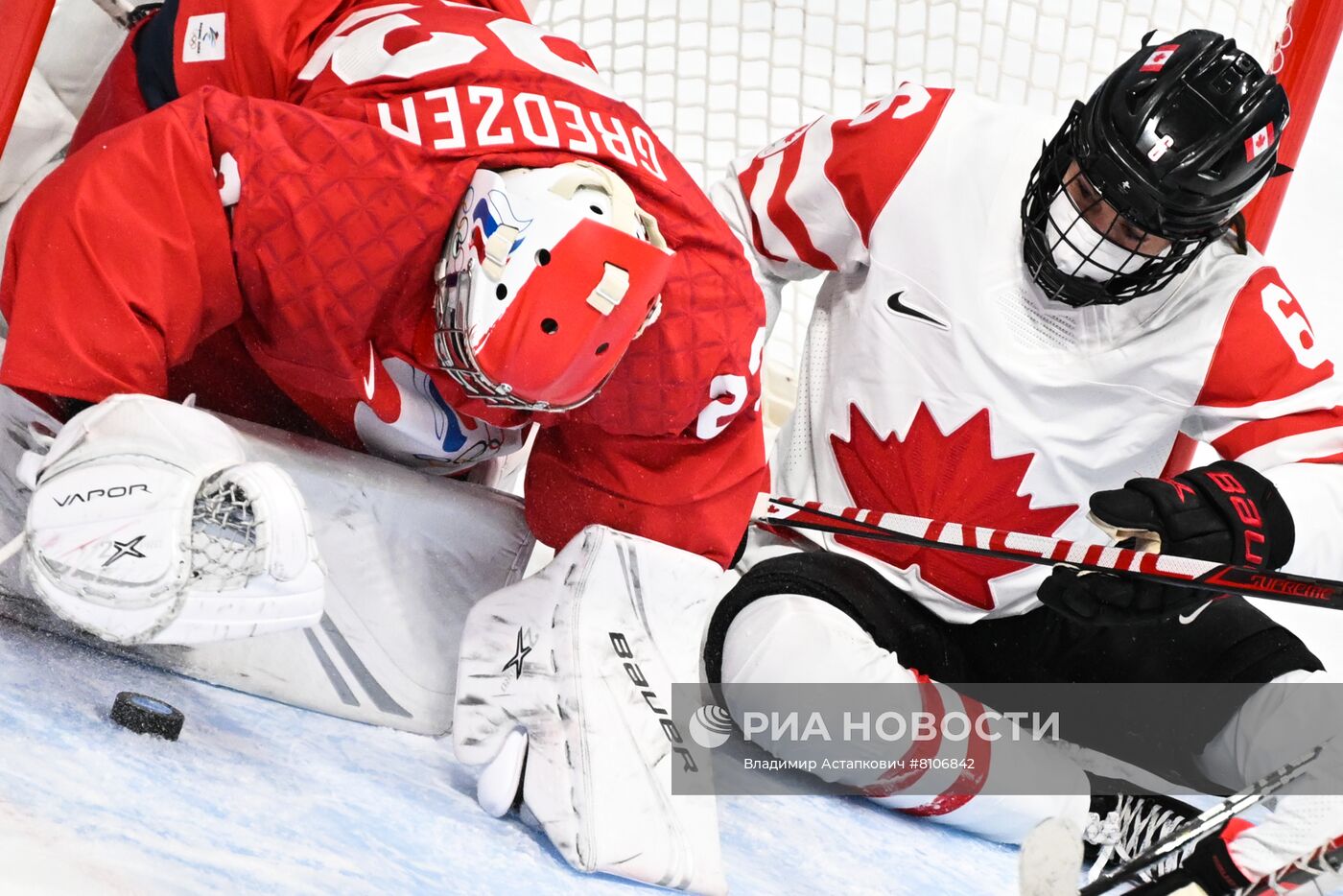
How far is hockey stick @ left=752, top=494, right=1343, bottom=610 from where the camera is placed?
4.92 ft

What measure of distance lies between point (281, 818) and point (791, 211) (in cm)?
100

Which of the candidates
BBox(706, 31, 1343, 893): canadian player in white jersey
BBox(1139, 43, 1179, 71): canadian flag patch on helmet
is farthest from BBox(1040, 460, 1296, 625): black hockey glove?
BBox(1139, 43, 1179, 71): canadian flag patch on helmet

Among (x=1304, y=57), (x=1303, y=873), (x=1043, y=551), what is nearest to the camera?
(x=1303, y=873)

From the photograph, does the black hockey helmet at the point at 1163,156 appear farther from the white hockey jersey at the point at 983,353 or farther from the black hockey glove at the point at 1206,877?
the black hockey glove at the point at 1206,877

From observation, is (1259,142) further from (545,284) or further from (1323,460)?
(545,284)

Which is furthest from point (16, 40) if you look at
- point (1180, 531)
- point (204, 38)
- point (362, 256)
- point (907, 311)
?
point (1180, 531)

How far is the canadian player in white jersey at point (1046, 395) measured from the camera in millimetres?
1580

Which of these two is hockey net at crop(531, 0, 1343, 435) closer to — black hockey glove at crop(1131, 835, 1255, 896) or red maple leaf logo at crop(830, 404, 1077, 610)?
red maple leaf logo at crop(830, 404, 1077, 610)

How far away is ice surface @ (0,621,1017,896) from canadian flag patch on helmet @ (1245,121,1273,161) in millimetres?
815

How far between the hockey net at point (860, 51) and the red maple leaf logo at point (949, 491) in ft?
2.47

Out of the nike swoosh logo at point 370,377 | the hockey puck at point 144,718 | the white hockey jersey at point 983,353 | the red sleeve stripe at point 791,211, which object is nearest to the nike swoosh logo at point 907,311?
the white hockey jersey at point 983,353

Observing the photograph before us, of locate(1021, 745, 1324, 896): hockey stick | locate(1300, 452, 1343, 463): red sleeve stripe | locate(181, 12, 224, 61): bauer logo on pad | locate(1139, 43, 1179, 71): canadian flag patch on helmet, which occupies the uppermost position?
locate(1139, 43, 1179, 71): canadian flag patch on helmet

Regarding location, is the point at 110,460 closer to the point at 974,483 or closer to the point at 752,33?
the point at 974,483

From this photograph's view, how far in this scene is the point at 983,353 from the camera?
177 centimetres
